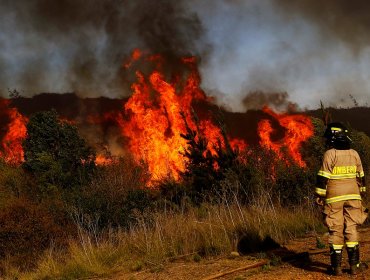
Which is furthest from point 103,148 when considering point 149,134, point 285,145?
point 285,145

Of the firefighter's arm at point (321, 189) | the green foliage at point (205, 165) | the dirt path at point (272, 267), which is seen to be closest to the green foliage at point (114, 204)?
the green foliage at point (205, 165)

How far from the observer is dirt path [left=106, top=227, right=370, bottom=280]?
Answer: 6059 millimetres

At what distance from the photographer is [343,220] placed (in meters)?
5.68

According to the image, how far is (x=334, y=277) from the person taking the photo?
18.4 feet

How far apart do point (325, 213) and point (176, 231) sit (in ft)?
12.8

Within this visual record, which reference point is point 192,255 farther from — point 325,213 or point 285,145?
point 285,145

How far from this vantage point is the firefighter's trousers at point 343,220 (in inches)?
221

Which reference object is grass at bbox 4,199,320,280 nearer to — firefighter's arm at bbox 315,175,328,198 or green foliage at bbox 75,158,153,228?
firefighter's arm at bbox 315,175,328,198

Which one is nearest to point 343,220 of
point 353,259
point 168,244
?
point 353,259

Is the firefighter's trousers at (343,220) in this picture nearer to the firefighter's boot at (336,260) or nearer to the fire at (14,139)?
the firefighter's boot at (336,260)

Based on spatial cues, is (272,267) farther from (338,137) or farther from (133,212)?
(133,212)

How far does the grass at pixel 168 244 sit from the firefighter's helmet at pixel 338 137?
3214 millimetres

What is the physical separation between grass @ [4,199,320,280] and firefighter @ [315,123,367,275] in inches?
109

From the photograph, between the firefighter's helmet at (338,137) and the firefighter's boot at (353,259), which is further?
the firefighter's helmet at (338,137)
